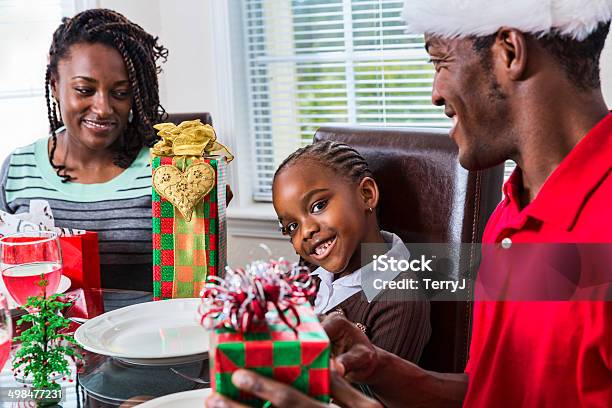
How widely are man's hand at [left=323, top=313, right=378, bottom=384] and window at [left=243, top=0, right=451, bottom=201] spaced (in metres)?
1.59

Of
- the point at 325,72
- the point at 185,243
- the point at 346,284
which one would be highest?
the point at 325,72

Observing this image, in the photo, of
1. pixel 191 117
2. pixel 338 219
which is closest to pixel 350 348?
A: pixel 338 219

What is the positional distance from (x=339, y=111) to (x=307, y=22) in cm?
33

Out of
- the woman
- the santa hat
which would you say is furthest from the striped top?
the santa hat

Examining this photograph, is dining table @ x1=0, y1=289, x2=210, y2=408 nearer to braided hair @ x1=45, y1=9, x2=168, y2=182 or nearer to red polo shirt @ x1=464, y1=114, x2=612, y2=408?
red polo shirt @ x1=464, y1=114, x2=612, y2=408

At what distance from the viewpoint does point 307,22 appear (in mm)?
2809

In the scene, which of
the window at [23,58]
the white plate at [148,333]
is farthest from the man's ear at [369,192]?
the window at [23,58]

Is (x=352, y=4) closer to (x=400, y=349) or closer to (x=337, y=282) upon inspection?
(x=337, y=282)

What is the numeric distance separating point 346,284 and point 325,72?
136 centimetres

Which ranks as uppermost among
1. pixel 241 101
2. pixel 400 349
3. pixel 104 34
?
pixel 104 34

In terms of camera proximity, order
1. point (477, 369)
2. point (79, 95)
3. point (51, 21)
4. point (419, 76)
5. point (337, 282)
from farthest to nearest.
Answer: point (51, 21) → point (419, 76) → point (79, 95) → point (337, 282) → point (477, 369)

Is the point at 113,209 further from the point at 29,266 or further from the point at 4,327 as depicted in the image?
the point at 4,327

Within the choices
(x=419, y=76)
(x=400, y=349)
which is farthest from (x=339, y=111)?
(x=400, y=349)

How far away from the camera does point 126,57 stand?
6.77 ft
